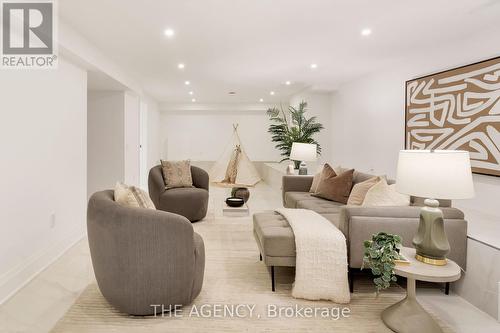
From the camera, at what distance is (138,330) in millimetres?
1938

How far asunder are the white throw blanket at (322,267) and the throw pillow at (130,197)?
1.11 metres

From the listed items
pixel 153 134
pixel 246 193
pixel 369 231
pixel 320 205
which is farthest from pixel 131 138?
pixel 369 231

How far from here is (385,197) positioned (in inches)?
107

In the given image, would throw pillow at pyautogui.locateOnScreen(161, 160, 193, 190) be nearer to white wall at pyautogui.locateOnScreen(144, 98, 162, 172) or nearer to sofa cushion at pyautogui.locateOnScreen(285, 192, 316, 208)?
sofa cushion at pyautogui.locateOnScreen(285, 192, 316, 208)

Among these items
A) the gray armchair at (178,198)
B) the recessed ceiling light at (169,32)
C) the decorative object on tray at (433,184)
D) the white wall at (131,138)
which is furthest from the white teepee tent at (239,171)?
the decorative object on tray at (433,184)

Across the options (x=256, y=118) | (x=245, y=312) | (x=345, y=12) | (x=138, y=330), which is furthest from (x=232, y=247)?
(x=256, y=118)

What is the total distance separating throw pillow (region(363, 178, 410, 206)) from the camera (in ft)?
8.64

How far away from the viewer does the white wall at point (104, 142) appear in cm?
532

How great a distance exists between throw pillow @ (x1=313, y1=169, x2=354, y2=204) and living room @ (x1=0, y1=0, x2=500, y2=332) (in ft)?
0.07

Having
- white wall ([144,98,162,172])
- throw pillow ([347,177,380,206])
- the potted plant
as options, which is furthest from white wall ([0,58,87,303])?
white wall ([144,98,162,172])

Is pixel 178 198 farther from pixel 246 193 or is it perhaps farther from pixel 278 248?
pixel 278 248

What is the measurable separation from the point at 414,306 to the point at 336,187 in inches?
74.0

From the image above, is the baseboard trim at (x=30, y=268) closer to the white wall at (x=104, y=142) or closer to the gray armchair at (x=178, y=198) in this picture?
the gray armchair at (x=178, y=198)

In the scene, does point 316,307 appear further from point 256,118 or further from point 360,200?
point 256,118
